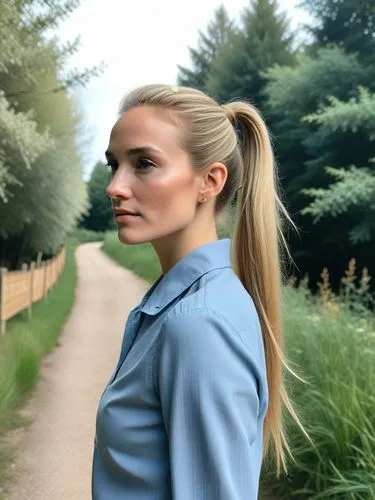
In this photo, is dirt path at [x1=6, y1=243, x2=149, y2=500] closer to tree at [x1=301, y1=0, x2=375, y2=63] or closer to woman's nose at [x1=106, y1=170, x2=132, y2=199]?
woman's nose at [x1=106, y1=170, x2=132, y2=199]

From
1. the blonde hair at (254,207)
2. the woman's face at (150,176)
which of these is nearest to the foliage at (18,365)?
the blonde hair at (254,207)

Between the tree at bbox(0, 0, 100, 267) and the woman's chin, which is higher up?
the tree at bbox(0, 0, 100, 267)

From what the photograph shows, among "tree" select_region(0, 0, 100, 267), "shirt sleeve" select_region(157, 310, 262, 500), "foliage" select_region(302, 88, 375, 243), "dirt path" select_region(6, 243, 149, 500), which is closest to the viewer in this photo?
"shirt sleeve" select_region(157, 310, 262, 500)

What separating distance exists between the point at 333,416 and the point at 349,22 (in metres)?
13.4

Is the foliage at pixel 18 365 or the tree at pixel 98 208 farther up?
the tree at pixel 98 208

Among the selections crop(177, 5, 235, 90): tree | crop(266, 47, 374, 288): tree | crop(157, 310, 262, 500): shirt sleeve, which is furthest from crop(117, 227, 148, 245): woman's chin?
crop(177, 5, 235, 90): tree

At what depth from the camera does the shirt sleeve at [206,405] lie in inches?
35.9

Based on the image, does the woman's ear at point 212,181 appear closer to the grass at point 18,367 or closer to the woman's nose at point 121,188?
the woman's nose at point 121,188

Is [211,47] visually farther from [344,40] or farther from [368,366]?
[368,366]

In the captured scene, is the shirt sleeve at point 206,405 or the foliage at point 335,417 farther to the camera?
the foliage at point 335,417

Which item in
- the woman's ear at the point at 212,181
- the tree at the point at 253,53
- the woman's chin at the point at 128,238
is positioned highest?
the tree at the point at 253,53

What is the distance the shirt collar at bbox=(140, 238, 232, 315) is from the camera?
111 centimetres

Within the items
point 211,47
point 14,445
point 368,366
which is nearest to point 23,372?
point 14,445

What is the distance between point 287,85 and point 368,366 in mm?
12227
